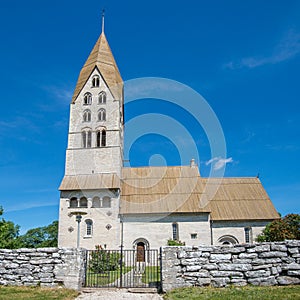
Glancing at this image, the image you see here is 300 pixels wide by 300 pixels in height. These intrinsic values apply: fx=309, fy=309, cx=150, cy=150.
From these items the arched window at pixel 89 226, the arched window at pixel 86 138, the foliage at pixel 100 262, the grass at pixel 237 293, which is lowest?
the grass at pixel 237 293

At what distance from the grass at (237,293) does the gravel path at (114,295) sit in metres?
0.71

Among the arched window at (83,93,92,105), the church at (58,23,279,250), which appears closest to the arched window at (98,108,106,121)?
the church at (58,23,279,250)

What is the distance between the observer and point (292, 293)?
10062mm

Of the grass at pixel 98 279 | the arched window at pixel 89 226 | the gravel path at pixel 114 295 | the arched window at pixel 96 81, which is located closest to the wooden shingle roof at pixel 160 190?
the arched window at pixel 89 226

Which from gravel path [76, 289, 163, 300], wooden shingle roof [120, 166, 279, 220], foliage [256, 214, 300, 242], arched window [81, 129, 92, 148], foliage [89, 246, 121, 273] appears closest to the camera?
gravel path [76, 289, 163, 300]

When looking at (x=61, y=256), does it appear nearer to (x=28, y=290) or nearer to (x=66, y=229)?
(x=28, y=290)

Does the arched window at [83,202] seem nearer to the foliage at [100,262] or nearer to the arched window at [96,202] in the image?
the arched window at [96,202]

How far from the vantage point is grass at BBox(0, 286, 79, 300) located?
10672mm

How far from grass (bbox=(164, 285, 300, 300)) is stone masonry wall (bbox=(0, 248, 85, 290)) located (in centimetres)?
386

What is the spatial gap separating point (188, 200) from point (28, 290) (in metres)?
25.9

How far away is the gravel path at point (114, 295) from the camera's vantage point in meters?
11.1

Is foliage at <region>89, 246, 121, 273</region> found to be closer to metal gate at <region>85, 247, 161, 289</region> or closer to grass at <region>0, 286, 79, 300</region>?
metal gate at <region>85, 247, 161, 289</region>

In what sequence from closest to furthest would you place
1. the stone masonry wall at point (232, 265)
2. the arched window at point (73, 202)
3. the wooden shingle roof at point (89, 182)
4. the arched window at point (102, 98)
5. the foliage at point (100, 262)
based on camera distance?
the stone masonry wall at point (232, 265), the foliage at point (100, 262), the wooden shingle roof at point (89, 182), the arched window at point (73, 202), the arched window at point (102, 98)

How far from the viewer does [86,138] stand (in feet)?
126
